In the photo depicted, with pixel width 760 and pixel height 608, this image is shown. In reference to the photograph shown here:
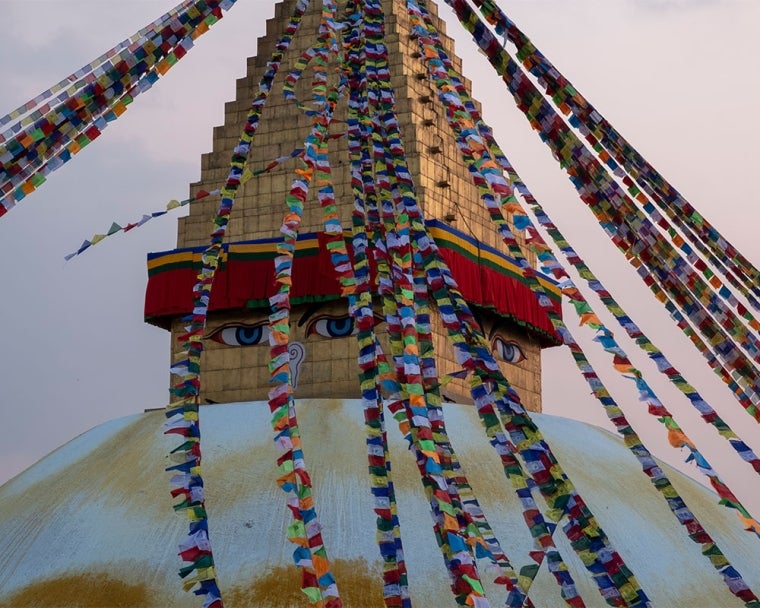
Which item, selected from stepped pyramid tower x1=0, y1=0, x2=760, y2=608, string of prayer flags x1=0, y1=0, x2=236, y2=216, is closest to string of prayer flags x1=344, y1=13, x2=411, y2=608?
stepped pyramid tower x1=0, y1=0, x2=760, y2=608

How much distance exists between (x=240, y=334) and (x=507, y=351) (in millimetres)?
3276

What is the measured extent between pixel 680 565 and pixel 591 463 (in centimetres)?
173

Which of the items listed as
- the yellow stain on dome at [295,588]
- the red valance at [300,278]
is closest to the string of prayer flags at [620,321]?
the yellow stain on dome at [295,588]

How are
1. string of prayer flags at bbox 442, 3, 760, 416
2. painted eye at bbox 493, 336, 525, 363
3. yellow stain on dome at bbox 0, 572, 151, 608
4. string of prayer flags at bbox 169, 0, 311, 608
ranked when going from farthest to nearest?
Result: painted eye at bbox 493, 336, 525, 363 < yellow stain on dome at bbox 0, 572, 151, 608 < string of prayer flags at bbox 442, 3, 760, 416 < string of prayer flags at bbox 169, 0, 311, 608

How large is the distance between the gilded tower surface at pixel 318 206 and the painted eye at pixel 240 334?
0.12 ft

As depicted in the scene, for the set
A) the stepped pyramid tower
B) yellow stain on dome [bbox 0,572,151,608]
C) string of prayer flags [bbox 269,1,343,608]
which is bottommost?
string of prayer flags [bbox 269,1,343,608]

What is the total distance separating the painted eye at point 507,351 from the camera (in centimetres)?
1421

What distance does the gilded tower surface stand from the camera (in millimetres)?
13203

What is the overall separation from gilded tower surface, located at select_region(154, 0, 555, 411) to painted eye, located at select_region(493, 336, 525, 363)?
20 millimetres

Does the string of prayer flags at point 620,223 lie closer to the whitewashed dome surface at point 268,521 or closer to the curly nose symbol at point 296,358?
the whitewashed dome surface at point 268,521

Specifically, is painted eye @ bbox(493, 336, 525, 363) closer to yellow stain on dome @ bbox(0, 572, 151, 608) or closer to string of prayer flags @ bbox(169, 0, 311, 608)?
yellow stain on dome @ bbox(0, 572, 151, 608)

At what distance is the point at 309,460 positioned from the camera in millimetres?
11211

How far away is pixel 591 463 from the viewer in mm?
12516

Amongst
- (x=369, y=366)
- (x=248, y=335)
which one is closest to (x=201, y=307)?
(x=369, y=366)
